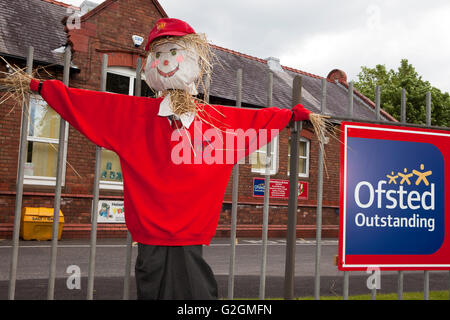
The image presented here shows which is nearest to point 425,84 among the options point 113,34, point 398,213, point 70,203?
point 113,34

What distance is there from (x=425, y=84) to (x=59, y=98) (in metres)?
30.1

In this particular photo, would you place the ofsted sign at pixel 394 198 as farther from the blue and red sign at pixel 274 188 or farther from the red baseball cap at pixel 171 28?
the blue and red sign at pixel 274 188

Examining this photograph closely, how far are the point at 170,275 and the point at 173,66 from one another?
1253mm

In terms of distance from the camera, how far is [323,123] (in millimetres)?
2768

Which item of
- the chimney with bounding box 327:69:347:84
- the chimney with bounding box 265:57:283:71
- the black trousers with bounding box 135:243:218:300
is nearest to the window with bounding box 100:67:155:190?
the chimney with bounding box 265:57:283:71

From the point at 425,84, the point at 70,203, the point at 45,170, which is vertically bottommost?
the point at 70,203

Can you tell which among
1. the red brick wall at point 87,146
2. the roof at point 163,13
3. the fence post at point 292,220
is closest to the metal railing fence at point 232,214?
the fence post at point 292,220

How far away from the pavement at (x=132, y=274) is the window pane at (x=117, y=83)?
14.3 feet

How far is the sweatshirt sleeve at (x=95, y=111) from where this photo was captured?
2.48m

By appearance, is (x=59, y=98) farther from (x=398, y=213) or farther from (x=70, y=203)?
(x=70, y=203)

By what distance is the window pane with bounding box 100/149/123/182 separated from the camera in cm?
1174

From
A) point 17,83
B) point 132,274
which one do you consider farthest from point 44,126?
point 17,83

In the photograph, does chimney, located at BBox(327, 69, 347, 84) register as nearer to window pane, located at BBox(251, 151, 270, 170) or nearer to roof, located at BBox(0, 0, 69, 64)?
window pane, located at BBox(251, 151, 270, 170)

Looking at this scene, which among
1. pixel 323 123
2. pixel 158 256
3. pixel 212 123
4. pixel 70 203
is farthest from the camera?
pixel 70 203
